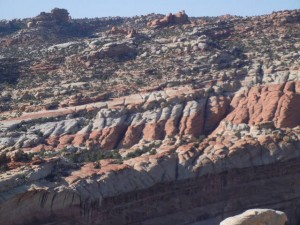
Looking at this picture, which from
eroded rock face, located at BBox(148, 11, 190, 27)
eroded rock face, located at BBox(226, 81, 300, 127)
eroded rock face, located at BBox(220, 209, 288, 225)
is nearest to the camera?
eroded rock face, located at BBox(220, 209, 288, 225)

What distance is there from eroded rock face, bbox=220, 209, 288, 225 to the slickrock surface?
8.56 metres

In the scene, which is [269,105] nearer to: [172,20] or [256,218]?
[256,218]

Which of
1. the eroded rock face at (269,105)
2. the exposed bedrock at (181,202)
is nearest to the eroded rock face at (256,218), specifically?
the exposed bedrock at (181,202)

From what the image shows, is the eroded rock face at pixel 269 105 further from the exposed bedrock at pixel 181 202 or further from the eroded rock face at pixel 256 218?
the eroded rock face at pixel 256 218

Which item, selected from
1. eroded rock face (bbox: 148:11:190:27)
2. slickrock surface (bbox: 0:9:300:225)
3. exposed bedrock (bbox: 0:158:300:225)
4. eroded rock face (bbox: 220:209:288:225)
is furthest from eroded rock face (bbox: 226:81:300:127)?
eroded rock face (bbox: 148:11:190:27)

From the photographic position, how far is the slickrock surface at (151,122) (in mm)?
35156

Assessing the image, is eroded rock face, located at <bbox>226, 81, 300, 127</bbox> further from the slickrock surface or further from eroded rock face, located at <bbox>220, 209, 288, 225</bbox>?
eroded rock face, located at <bbox>220, 209, 288, 225</bbox>

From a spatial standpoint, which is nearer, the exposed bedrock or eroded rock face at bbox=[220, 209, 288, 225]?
eroded rock face at bbox=[220, 209, 288, 225]

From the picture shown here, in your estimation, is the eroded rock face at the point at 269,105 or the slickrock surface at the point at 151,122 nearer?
the slickrock surface at the point at 151,122

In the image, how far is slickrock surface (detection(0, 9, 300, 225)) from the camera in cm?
3516

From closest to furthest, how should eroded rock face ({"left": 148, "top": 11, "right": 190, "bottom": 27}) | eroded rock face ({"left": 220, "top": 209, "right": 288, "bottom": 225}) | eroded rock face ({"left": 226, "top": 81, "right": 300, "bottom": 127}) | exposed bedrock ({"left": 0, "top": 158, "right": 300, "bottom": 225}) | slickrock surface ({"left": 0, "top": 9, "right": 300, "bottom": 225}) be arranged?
1. eroded rock face ({"left": 220, "top": 209, "right": 288, "bottom": 225})
2. exposed bedrock ({"left": 0, "top": 158, "right": 300, "bottom": 225})
3. slickrock surface ({"left": 0, "top": 9, "right": 300, "bottom": 225})
4. eroded rock face ({"left": 226, "top": 81, "right": 300, "bottom": 127})
5. eroded rock face ({"left": 148, "top": 11, "right": 190, "bottom": 27})

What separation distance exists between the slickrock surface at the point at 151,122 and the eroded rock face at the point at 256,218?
856 cm

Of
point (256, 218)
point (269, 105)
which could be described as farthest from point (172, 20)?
point (256, 218)

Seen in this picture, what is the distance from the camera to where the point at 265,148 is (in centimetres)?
3991
